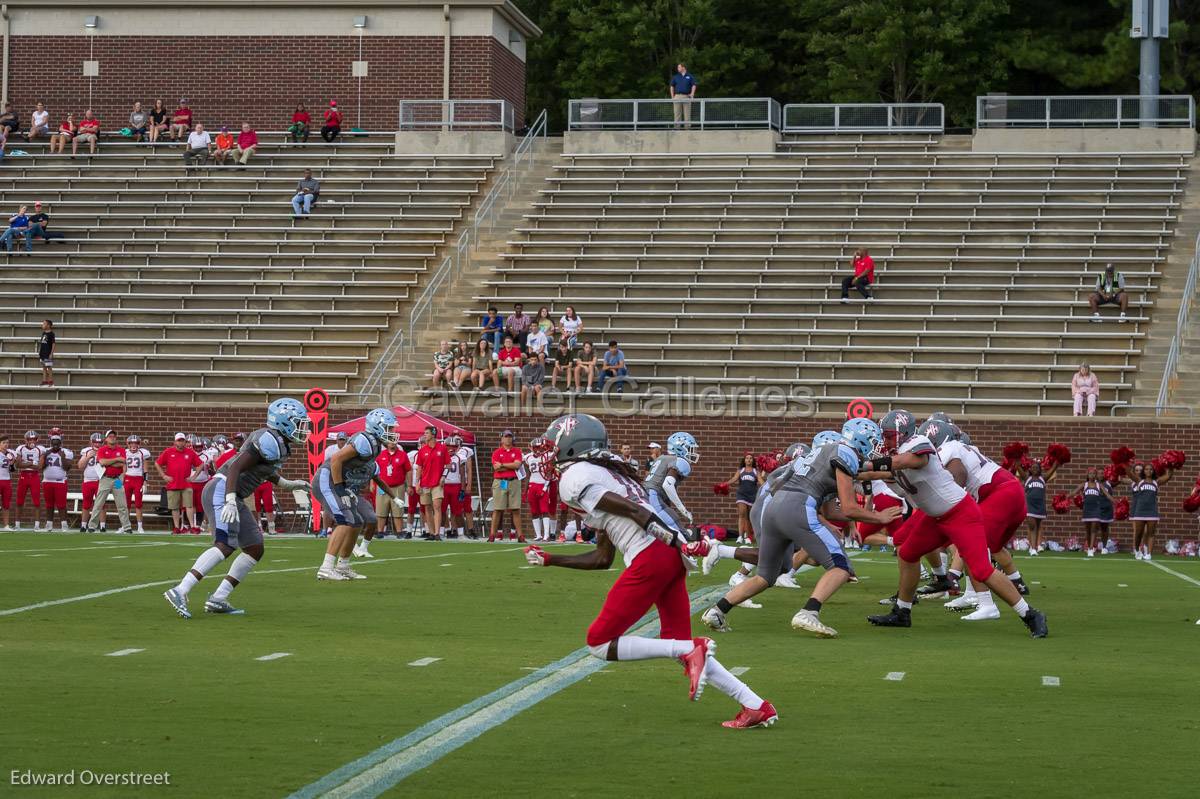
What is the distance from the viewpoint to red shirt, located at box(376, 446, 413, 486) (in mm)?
28484

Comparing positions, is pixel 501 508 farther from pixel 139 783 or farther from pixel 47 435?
pixel 139 783

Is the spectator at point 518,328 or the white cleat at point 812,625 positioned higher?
the spectator at point 518,328

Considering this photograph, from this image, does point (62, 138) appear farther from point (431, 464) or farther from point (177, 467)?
point (431, 464)

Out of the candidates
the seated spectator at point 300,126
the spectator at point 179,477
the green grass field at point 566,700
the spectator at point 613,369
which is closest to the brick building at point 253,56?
the seated spectator at point 300,126

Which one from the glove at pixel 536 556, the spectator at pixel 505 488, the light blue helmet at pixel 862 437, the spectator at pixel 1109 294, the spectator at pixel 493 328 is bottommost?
the spectator at pixel 505 488

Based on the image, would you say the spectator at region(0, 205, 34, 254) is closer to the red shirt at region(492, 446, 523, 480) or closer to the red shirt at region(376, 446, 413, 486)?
the red shirt at region(376, 446, 413, 486)

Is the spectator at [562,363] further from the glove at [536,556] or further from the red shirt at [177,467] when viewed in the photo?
the glove at [536,556]

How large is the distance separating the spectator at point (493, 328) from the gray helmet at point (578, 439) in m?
22.7

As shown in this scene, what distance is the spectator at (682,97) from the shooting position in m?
37.4

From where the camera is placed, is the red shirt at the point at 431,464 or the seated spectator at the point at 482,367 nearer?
the red shirt at the point at 431,464

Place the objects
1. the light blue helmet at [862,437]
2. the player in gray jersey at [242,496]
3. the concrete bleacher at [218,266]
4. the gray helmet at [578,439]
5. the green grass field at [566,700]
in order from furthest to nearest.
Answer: the concrete bleacher at [218,266]
the player in gray jersey at [242,496]
the light blue helmet at [862,437]
the gray helmet at [578,439]
the green grass field at [566,700]

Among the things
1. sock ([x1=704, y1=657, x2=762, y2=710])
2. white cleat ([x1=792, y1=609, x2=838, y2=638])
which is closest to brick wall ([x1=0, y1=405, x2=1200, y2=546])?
white cleat ([x1=792, y1=609, x2=838, y2=638])

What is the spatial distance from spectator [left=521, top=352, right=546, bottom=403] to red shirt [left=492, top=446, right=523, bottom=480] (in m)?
1.92

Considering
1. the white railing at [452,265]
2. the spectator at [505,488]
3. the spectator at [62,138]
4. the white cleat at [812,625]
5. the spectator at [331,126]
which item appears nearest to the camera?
the white cleat at [812,625]
